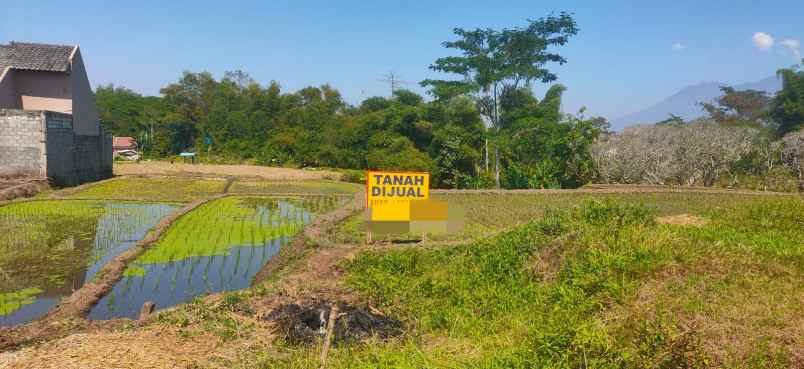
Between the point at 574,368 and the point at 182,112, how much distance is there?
161 ft

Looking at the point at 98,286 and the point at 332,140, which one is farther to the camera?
the point at 332,140

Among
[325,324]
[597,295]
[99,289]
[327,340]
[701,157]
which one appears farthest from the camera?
[701,157]

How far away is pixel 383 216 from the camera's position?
966 centimetres

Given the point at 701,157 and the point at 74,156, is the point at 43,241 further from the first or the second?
the point at 701,157

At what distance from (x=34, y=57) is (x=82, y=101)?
2536 millimetres

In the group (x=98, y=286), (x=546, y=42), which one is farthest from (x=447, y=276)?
(x=546, y=42)

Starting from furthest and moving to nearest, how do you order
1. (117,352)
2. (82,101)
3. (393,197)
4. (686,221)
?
(82,101) < (393,197) < (686,221) < (117,352)

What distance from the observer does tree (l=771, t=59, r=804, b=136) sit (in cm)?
2769

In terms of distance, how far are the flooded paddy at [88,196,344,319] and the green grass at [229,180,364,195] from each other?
12.9 feet

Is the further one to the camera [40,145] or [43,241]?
[40,145]

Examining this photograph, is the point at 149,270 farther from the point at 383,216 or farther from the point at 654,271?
the point at 654,271

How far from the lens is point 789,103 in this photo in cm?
2798

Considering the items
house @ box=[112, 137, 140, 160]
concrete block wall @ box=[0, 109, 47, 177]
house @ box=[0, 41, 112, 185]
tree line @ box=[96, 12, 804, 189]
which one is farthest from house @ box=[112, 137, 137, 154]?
concrete block wall @ box=[0, 109, 47, 177]

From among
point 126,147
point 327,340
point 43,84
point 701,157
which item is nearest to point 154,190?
point 43,84
